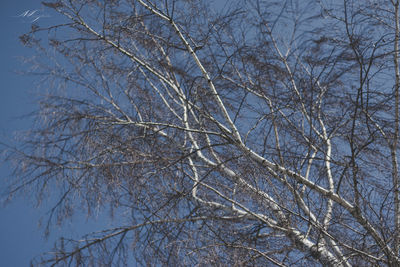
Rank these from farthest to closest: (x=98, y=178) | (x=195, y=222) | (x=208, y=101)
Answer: (x=208, y=101), (x=98, y=178), (x=195, y=222)

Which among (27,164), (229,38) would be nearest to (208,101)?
(229,38)

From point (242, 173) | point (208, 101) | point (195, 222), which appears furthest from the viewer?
point (208, 101)

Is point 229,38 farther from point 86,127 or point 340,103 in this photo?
point 86,127

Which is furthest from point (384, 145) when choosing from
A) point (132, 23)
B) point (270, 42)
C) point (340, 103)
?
point (132, 23)

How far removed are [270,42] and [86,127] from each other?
5.19 feet

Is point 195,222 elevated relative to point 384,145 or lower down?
lower down

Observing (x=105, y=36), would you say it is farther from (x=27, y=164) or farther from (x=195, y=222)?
(x=195, y=222)

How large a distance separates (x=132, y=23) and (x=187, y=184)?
3.76ft

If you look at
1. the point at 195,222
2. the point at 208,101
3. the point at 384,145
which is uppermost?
the point at 208,101

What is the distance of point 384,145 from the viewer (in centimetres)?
298

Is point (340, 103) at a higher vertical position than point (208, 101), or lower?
lower

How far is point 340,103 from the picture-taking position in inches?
119

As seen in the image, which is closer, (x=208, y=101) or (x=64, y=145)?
(x=64, y=145)

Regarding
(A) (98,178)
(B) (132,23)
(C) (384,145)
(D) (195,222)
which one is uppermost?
(B) (132,23)
